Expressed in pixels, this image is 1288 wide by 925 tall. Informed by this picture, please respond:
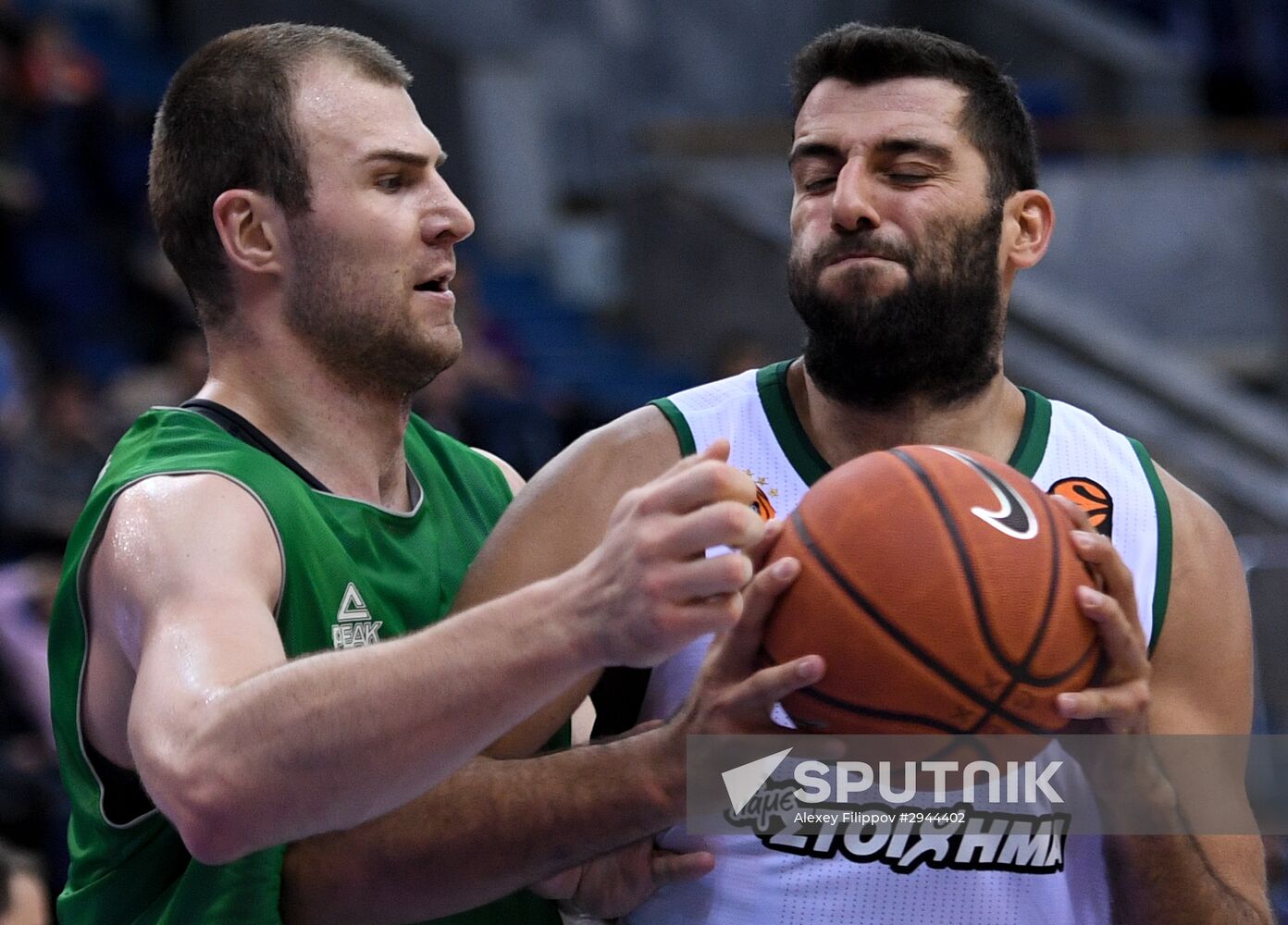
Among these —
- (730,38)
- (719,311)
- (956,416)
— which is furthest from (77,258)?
(956,416)

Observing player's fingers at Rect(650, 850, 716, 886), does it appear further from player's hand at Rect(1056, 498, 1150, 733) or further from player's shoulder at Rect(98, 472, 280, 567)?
player's shoulder at Rect(98, 472, 280, 567)

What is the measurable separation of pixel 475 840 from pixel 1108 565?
1.14 metres

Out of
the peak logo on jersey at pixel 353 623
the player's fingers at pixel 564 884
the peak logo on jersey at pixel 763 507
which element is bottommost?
the player's fingers at pixel 564 884

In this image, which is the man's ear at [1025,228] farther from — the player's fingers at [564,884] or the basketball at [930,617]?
the player's fingers at [564,884]

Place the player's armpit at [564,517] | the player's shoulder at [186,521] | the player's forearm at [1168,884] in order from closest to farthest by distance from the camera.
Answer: the player's shoulder at [186,521] → the player's forearm at [1168,884] → the player's armpit at [564,517]

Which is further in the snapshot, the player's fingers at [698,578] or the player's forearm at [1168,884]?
the player's forearm at [1168,884]

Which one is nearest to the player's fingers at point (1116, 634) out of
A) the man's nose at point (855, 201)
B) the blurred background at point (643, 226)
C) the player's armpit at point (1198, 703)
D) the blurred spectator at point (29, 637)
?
the player's armpit at point (1198, 703)

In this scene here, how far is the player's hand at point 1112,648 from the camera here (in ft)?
9.00

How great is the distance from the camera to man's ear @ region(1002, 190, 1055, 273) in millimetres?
3574

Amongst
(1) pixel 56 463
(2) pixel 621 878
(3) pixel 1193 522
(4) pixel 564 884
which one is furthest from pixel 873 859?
(1) pixel 56 463

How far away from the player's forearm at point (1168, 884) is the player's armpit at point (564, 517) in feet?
3.24

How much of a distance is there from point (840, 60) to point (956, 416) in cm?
74

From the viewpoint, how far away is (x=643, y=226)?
1369 cm

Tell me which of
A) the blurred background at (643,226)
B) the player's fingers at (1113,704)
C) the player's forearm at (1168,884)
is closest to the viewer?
the player's fingers at (1113,704)
